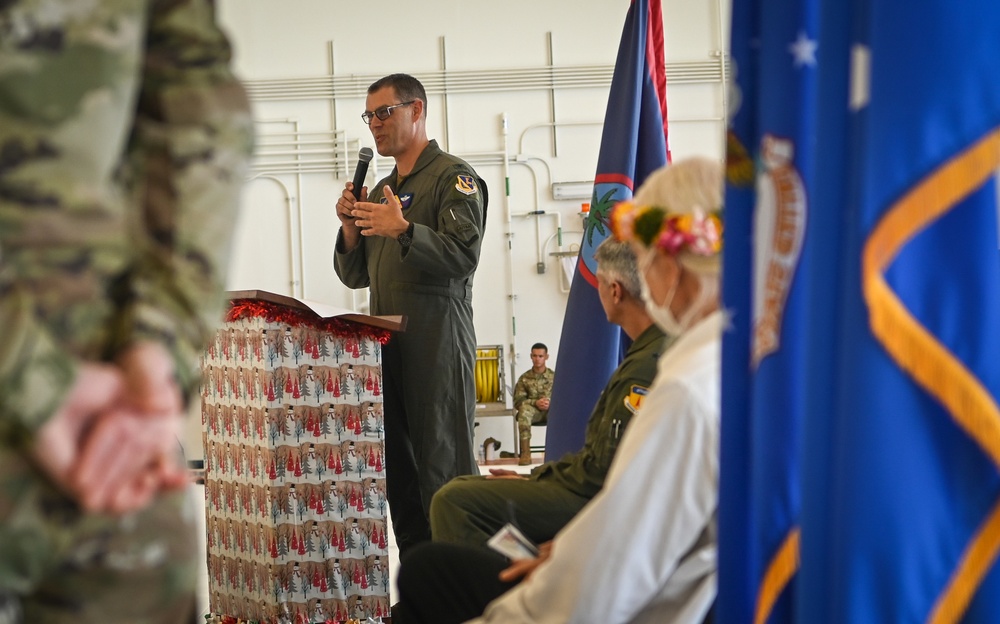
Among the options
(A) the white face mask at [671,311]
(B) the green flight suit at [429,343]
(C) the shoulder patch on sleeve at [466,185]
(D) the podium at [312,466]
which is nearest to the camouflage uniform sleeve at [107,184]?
(A) the white face mask at [671,311]

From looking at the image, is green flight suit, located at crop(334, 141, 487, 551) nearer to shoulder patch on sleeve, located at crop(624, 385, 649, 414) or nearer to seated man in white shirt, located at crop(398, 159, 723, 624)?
shoulder patch on sleeve, located at crop(624, 385, 649, 414)

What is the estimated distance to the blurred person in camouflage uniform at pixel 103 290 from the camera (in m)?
0.84

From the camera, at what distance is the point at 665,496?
145 cm

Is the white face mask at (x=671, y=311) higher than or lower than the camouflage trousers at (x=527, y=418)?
higher

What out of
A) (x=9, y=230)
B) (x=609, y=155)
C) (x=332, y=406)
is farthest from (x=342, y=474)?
(x=9, y=230)

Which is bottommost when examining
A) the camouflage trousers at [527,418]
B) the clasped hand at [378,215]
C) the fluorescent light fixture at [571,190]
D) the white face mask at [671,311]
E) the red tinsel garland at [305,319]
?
the camouflage trousers at [527,418]

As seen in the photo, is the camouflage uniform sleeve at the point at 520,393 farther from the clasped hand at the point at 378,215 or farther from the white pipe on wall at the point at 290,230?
the clasped hand at the point at 378,215

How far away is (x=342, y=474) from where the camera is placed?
3.19 metres

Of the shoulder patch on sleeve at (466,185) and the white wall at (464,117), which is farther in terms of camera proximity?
the white wall at (464,117)

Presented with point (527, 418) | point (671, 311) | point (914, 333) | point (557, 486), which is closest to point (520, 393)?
point (527, 418)

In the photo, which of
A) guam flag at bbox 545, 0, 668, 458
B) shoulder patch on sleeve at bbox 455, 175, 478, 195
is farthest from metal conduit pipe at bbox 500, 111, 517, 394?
guam flag at bbox 545, 0, 668, 458

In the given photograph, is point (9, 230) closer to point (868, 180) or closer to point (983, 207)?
point (868, 180)

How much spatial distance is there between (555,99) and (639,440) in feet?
25.3

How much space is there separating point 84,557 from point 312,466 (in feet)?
7.62
